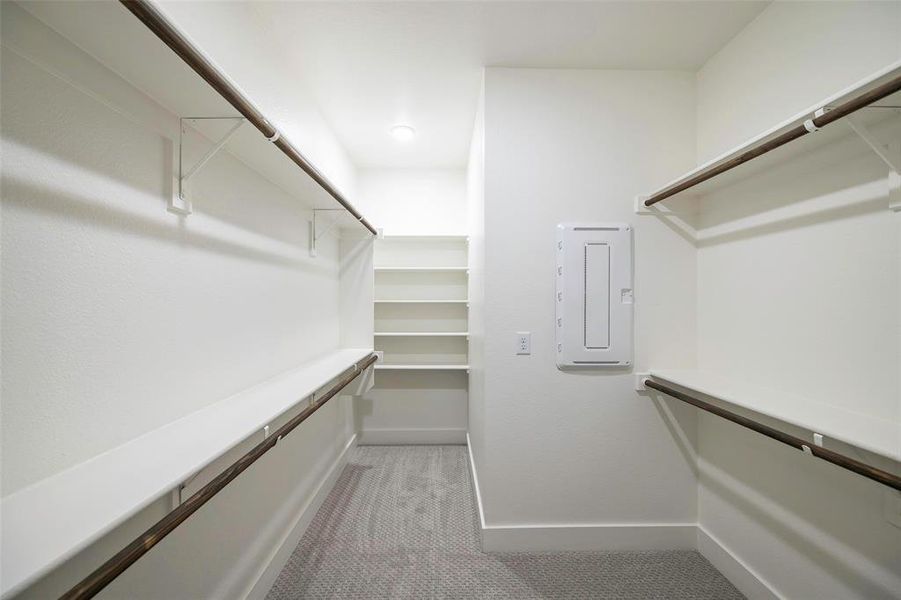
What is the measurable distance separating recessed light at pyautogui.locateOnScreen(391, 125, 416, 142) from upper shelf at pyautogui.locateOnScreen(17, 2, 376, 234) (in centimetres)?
148

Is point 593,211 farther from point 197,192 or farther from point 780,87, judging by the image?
point 197,192

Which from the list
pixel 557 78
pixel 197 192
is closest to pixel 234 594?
pixel 197 192

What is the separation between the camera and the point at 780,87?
142cm

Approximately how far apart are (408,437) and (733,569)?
7.68 feet

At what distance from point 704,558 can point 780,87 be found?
2259mm

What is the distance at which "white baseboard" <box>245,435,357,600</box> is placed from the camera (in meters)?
1.48

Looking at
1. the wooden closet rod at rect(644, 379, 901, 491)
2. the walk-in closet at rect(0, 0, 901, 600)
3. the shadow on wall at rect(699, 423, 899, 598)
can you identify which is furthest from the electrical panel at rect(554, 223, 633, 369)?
the shadow on wall at rect(699, 423, 899, 598)

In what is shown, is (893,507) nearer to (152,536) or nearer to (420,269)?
(152,536)

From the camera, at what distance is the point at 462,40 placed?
1657 mm

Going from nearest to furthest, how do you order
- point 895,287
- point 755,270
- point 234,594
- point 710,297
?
point 895,287 → point 234,594 → point 755,270 → point 710,297

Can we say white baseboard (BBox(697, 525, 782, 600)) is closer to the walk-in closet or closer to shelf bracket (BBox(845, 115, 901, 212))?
the walk-in closet

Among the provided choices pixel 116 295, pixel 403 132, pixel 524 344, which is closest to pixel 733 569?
pixel 524 344

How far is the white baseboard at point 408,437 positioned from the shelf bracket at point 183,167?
2.61 meters

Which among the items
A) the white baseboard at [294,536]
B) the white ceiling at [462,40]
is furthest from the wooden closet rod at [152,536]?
the white ceiling at [462,40]
